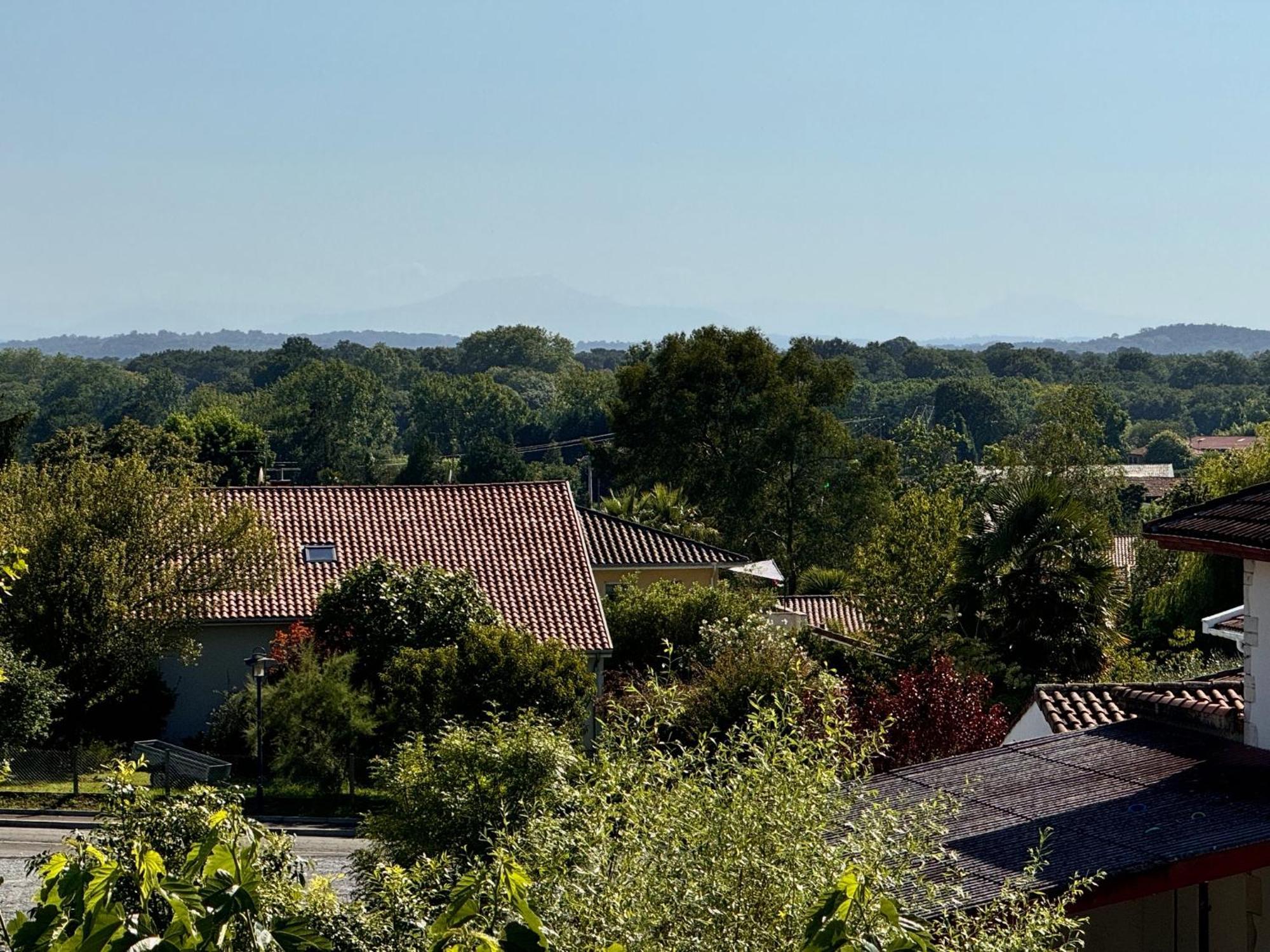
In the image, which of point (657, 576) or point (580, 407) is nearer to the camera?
point (657, 576)

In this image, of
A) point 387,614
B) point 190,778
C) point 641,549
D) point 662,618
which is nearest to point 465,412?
point 641,549

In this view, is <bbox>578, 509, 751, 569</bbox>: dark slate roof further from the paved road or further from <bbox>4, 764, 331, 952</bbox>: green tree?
<bbox>4, 764, 331, 952</bbox>: green tree

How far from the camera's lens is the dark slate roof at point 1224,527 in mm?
12633

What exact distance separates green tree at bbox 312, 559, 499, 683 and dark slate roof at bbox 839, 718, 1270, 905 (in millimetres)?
18017

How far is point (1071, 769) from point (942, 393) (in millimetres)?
153265

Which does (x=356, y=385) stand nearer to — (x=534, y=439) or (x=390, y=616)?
(x=534, y=439)

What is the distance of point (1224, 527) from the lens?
13.2 meters

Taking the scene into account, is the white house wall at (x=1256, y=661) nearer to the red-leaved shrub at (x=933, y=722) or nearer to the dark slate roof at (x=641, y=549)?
the red-leaved shrub at (x=933, y=722)

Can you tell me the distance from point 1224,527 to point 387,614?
65.1 feet

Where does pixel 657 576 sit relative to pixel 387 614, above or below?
below

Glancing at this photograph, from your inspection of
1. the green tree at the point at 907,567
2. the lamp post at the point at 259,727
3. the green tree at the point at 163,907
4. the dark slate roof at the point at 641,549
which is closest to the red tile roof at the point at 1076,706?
the green tree at the point at 163,907

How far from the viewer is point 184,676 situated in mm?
33844

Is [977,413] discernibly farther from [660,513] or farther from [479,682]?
[479,682]

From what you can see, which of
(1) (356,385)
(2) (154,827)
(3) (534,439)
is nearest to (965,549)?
(2) (154,827)
